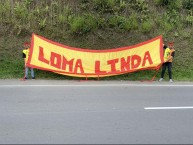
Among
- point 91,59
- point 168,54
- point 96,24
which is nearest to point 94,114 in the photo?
point 91,59

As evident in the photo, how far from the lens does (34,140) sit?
253 inches

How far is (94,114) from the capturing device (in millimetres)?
8453

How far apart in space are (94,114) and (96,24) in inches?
436

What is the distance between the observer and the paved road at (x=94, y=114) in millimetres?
6688

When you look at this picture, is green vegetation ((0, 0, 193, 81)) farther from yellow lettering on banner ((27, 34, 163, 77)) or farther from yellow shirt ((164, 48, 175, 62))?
yellow lettering on banner ((27, 34, 163, 77))

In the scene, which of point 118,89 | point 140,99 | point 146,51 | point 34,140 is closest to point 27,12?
A: point 146,51

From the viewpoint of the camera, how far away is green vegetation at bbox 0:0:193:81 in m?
18.3

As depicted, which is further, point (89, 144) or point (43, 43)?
point (43, 43)

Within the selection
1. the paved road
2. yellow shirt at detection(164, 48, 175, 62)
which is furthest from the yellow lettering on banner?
the paved road

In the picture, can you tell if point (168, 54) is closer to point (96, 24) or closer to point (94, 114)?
point (96, 24)

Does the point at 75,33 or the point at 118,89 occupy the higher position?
the point at 75,33

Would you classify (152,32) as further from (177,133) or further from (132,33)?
(177,133)

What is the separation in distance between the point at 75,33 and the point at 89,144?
12887mm

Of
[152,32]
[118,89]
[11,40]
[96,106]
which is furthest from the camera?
[152,32]
